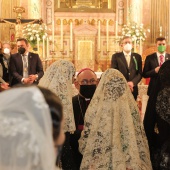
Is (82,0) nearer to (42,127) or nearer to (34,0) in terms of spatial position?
(34,0)

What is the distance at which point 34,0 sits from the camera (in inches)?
547

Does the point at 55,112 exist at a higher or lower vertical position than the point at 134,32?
lower

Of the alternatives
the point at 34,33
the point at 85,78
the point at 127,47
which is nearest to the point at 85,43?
the point at 34,33

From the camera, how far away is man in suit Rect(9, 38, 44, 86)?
7795mm

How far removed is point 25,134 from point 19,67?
6.33 m

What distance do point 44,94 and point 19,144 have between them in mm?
323

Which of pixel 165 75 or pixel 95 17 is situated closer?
pixel 165 75

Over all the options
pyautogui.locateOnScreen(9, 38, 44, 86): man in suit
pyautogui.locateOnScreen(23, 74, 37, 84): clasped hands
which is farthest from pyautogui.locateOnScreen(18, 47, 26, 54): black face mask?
pyautogui.locateOnScreen(23, 74, 37, 84): clasped hands

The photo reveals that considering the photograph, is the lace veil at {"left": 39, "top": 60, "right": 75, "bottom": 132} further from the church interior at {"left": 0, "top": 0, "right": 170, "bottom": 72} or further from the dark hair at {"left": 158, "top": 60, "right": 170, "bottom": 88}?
the church interior at {"left": 0, "top": 0, "right": 170, "bottom": 72}

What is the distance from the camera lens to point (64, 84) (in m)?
4.38

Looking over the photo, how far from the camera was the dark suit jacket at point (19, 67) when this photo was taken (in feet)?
25.5

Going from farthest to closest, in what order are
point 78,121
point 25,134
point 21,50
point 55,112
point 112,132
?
point 21,50 < point 78,121 < point 112,132 < point 55,112 < point 25,134

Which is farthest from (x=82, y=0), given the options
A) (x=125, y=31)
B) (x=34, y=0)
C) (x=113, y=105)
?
(x=113, y=105)

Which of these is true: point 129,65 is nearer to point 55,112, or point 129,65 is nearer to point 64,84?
point 64,84
